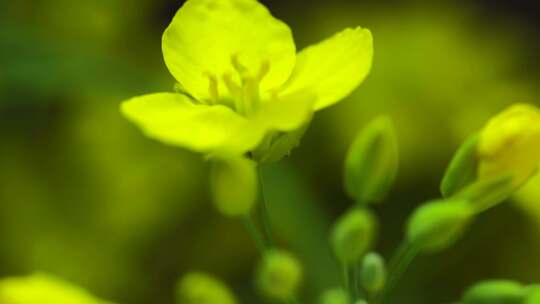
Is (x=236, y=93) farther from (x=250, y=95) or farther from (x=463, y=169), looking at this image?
(x=463, y=169)

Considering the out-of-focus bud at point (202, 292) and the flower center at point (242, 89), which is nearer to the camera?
the out-of-focus bud at point (202, 292)

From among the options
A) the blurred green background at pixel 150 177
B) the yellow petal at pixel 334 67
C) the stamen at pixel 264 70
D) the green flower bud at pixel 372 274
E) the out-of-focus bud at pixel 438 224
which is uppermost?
the yellow petal at pixel 334 67

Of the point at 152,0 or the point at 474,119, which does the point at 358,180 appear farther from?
the point at 152,0

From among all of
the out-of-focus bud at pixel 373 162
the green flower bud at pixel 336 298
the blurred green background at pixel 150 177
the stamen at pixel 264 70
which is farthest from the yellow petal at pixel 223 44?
the blurred green background at pixel 150 177

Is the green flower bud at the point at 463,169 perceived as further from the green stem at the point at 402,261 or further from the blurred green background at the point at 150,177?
the blurred green background at the point at 150,177

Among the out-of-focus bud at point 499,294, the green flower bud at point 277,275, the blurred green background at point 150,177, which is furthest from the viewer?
the blurred green background at point 150,177

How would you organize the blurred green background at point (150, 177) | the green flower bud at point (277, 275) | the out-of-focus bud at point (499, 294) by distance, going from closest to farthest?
the green flower bud at point (277, 275) < the out-of-focus bud at point (499, 294) < the blurred green background at point (150, 177)
